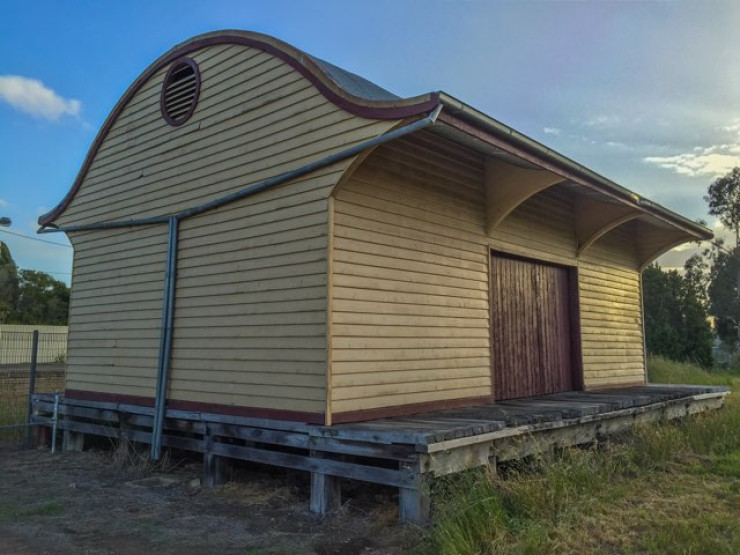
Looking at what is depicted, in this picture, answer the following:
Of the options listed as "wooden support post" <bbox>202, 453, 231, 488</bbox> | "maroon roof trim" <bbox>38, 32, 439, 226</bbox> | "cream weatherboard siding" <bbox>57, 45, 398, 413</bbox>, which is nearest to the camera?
"maroon roof trim" <bbox>38, 32, 439, 226</bbox>

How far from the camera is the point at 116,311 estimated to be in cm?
885

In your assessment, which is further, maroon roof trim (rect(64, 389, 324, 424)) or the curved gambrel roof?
maroon roof trim (rect(64, 389, 324, 424))

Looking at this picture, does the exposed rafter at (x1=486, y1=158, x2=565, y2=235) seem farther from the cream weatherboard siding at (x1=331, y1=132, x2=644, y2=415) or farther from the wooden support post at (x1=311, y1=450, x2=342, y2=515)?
the wooden support post at (x1=311, y1=450, x2=342, y2=515)

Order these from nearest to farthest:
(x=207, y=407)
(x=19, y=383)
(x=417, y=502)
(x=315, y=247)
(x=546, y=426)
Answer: (x=417, y=502) < (x=315, y=247) < (x=546, y=426) < (x=207, y=407) < (x=19, y=383)

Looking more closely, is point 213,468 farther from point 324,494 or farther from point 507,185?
point 507,185

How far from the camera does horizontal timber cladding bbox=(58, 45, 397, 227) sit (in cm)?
646

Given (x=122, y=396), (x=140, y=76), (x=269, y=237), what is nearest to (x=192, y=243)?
(x=269, y=237)

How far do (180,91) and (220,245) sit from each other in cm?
267

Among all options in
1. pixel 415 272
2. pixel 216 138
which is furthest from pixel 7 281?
pixel 415 272

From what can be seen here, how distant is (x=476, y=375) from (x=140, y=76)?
6.69 meters

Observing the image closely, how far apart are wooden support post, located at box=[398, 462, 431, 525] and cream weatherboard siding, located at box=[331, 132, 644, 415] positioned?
1.19 metres

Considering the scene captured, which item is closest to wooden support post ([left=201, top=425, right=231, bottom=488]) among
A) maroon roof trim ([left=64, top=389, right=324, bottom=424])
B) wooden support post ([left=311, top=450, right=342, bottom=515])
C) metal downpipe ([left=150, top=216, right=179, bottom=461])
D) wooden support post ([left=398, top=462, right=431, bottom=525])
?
maroon roof trim ([left=64, top=389, right=324, bottom=424])

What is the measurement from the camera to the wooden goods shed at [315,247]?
19.9 ft

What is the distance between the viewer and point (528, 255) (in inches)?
354
